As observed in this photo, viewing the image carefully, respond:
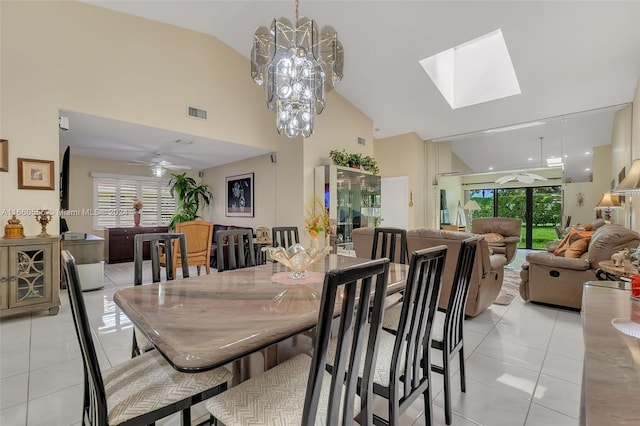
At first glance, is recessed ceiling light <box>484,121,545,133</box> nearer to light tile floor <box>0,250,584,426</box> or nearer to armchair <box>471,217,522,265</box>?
armchair <box>471,217,522,265</box>

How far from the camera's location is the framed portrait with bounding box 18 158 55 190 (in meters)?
3.21

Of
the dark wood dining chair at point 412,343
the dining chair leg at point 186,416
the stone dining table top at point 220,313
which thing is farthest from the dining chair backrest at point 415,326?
the dining chair leg at point 186,416

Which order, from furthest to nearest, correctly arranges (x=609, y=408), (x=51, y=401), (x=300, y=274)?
(x=300, y=274), (x=51, y=401), (x=609, y=408)

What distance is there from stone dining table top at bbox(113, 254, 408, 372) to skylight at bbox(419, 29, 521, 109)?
14.0ft

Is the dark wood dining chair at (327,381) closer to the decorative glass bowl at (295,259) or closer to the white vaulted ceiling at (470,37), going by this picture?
the decorative glass bowl at (295,259)

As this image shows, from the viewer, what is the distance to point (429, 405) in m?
1.54

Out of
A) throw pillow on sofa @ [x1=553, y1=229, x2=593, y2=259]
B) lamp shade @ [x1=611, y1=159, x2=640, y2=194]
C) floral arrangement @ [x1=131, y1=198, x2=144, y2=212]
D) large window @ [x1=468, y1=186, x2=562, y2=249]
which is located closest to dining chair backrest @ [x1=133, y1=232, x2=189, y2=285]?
lamp shade @ [x1=611, y1=159, x2=640, y2=194]

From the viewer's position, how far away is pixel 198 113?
14.7 ft

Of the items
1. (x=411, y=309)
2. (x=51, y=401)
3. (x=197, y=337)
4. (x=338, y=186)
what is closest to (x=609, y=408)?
(x=411, y=309)

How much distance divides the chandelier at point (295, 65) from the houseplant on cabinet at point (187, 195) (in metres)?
4.96

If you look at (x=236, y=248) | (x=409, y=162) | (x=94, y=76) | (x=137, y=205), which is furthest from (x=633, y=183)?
(x=137, y=205)

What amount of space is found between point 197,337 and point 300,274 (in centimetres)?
97

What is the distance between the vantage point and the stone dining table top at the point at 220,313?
3.22 feet

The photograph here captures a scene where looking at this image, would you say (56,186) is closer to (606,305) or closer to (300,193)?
(300,193)
